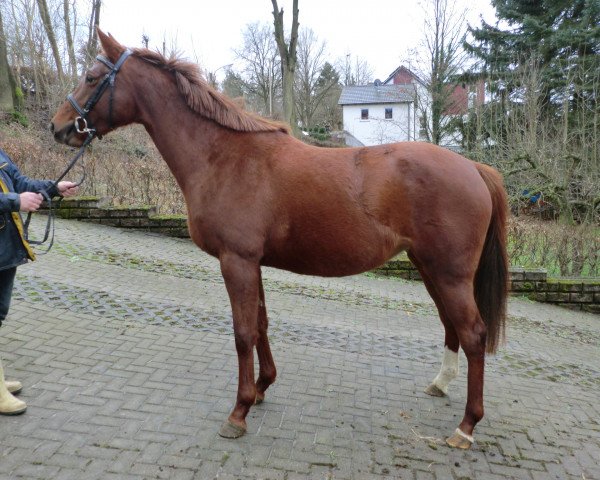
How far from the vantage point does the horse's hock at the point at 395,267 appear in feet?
25.8

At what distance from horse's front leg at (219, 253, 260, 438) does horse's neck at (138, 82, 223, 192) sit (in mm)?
725

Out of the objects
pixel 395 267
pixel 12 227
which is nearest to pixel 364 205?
pixel 12 227

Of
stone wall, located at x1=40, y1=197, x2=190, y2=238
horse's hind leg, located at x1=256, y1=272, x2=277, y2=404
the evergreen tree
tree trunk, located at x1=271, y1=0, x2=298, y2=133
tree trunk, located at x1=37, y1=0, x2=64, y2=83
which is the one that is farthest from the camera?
tree trunk, located at x1=271, y1=0, x2=298, y2=133

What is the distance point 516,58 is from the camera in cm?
1939

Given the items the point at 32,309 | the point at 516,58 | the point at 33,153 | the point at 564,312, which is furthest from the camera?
the point at 516,58

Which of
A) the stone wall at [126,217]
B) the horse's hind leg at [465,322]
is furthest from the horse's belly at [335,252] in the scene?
the stone wall at [126,217]

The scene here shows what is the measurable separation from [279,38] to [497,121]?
10.3 meters

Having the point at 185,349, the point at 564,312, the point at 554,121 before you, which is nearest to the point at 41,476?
the point at 185,349

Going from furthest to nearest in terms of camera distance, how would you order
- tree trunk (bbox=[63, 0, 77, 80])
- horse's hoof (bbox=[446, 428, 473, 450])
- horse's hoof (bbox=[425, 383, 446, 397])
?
tree trunk (bbox=[63, 0, 77, 80])
horse's hoof (bbox=[425, 383, 446, 397])
horse's hoof (bbox=[446, 428, 473, 450])

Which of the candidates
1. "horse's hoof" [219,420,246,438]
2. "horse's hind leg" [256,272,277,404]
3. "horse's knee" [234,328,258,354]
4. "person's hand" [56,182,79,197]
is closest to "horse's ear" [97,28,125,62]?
"person's hand" [56,182,79,197]

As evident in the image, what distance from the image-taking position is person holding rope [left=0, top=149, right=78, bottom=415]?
2729 millimetres

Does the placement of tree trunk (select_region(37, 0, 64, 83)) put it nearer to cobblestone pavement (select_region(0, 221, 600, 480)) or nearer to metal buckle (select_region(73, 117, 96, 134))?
cobblestone pavement (select_region(0, 221, 600, 480))

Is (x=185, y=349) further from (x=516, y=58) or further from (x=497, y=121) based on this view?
(x=516, y=58)

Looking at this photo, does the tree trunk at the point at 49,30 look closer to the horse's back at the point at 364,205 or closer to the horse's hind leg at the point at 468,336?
the horse's back at the point at 364,205
